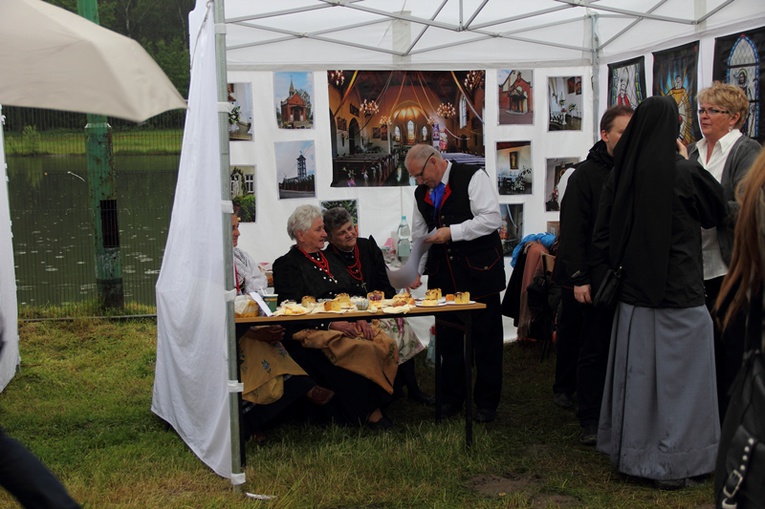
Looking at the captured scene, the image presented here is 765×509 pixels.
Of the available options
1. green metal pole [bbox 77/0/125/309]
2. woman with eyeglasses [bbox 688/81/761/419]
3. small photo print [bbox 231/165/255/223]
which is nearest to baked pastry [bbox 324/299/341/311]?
woman with eyeglasses [bbox 688/81/761/419]

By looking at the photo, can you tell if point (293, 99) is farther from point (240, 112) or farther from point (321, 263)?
point (321, 263)

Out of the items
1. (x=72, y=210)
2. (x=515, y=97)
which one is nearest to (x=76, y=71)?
(x=515, y=97)

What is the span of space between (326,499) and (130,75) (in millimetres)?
2072

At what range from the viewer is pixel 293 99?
21.1 feet

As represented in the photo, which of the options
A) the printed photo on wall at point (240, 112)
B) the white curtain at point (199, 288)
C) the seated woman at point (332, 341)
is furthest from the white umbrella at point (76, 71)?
the printed photo on wall at point (240, 112)

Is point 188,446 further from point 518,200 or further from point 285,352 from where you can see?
point 518,200

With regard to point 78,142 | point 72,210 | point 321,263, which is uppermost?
point 78,142

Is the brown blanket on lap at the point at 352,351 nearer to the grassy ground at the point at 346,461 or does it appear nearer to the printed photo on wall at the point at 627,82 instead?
the grassy ground at the point at 346,461

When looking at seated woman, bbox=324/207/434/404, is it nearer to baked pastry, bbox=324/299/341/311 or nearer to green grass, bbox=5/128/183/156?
baked pastry, bbox=324/299/341/311

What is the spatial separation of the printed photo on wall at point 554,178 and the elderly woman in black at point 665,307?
2.87 m

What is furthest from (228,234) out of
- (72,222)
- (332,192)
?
(72,222)

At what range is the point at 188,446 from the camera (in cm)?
473

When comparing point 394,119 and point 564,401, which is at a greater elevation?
point 394,119

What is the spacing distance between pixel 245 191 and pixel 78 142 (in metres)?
4.01
